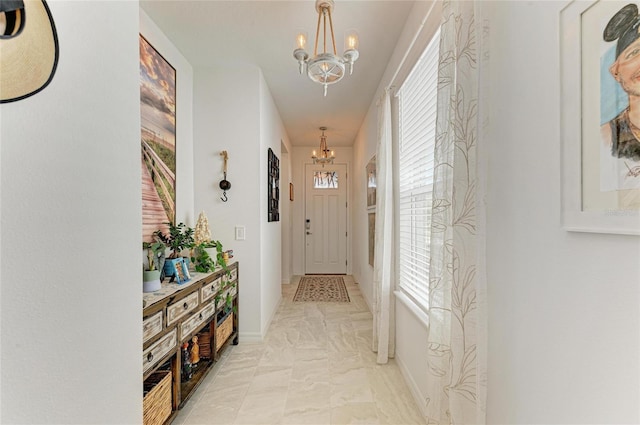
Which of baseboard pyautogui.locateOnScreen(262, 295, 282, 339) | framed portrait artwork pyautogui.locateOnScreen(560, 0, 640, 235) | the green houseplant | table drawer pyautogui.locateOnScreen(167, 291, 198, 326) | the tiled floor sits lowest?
the tiled floor

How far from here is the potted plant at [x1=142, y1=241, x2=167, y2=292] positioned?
64.8 inches

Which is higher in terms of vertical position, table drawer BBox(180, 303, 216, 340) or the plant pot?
the plant pot

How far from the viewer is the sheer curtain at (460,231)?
110cm

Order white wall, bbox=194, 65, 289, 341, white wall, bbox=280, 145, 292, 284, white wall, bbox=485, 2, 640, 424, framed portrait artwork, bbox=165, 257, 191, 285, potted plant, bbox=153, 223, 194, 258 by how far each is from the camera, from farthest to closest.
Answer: white wall, bbox=280, 145, 292, 284 < white wall, bbox=194, 65, 289, 341 < potted plant, bbox=153, 223, 194, 258 < framed portrait artwork, bbox=165, 257, 191, 285 < white wall, bbox=485, 2, 640, 424

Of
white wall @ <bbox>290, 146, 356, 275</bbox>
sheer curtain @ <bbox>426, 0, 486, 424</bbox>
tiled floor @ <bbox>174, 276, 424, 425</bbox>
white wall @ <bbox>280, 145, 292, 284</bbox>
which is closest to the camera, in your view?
sheer curtain @ <bbox>426, 0, 486, 424</bbox>

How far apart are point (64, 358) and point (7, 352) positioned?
0.48 ft

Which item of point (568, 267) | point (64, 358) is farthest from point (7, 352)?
point (568, 267)

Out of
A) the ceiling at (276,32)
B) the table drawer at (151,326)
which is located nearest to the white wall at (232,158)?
the ceiling at (276,32)

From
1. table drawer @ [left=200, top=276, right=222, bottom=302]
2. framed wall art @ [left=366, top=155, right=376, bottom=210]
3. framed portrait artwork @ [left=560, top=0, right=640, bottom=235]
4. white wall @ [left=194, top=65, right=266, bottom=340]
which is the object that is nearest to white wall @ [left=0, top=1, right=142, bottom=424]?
table drawer @ [left=200, top=276, right=222, bottom=302]

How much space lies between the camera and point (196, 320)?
195 centimetres

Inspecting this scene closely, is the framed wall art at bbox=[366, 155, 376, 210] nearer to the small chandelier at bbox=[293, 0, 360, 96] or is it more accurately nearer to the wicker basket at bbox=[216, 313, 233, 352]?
the small chandelier at bbox=[293, 0, 360, 96]

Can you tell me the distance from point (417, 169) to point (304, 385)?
1.73 meters

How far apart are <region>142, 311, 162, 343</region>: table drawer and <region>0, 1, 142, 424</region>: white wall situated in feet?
1.51

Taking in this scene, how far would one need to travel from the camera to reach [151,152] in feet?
6.86
